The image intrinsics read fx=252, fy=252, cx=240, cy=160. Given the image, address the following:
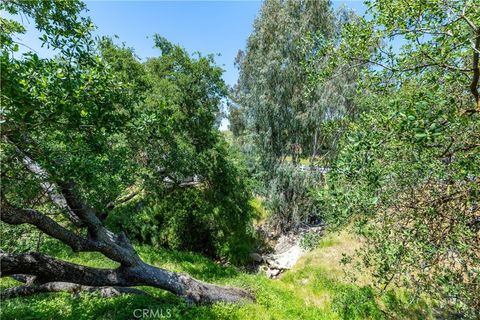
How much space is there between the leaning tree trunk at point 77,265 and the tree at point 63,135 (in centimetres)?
2

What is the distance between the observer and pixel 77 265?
5992 millimetres

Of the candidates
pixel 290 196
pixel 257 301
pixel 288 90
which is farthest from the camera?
pixel 290 196

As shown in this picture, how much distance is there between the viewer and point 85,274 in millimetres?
5988

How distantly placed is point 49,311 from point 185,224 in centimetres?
799

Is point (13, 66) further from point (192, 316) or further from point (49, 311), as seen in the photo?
point (192, 316)

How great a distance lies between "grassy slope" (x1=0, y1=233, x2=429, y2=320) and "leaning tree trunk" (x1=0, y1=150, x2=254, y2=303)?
497 mm

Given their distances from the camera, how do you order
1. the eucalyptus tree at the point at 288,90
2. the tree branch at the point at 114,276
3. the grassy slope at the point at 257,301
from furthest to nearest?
the eucalyptus tree at the point at 288,90 → the grassy slope at the point at 257,301 → the tree branch at the point at 114,276

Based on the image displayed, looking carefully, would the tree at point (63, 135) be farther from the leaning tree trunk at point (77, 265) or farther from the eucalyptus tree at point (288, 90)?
the eucalyptus tree at point (288, 90)

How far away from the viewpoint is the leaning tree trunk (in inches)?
193

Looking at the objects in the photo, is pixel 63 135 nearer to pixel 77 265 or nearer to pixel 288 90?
pixel 77 265

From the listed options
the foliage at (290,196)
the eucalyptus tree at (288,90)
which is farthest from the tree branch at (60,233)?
the eucalyptus tree at (288,90)

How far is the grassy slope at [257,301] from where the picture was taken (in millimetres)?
5887

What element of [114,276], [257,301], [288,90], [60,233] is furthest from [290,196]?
[60,233]

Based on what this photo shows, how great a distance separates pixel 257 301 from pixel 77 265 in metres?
5.56
